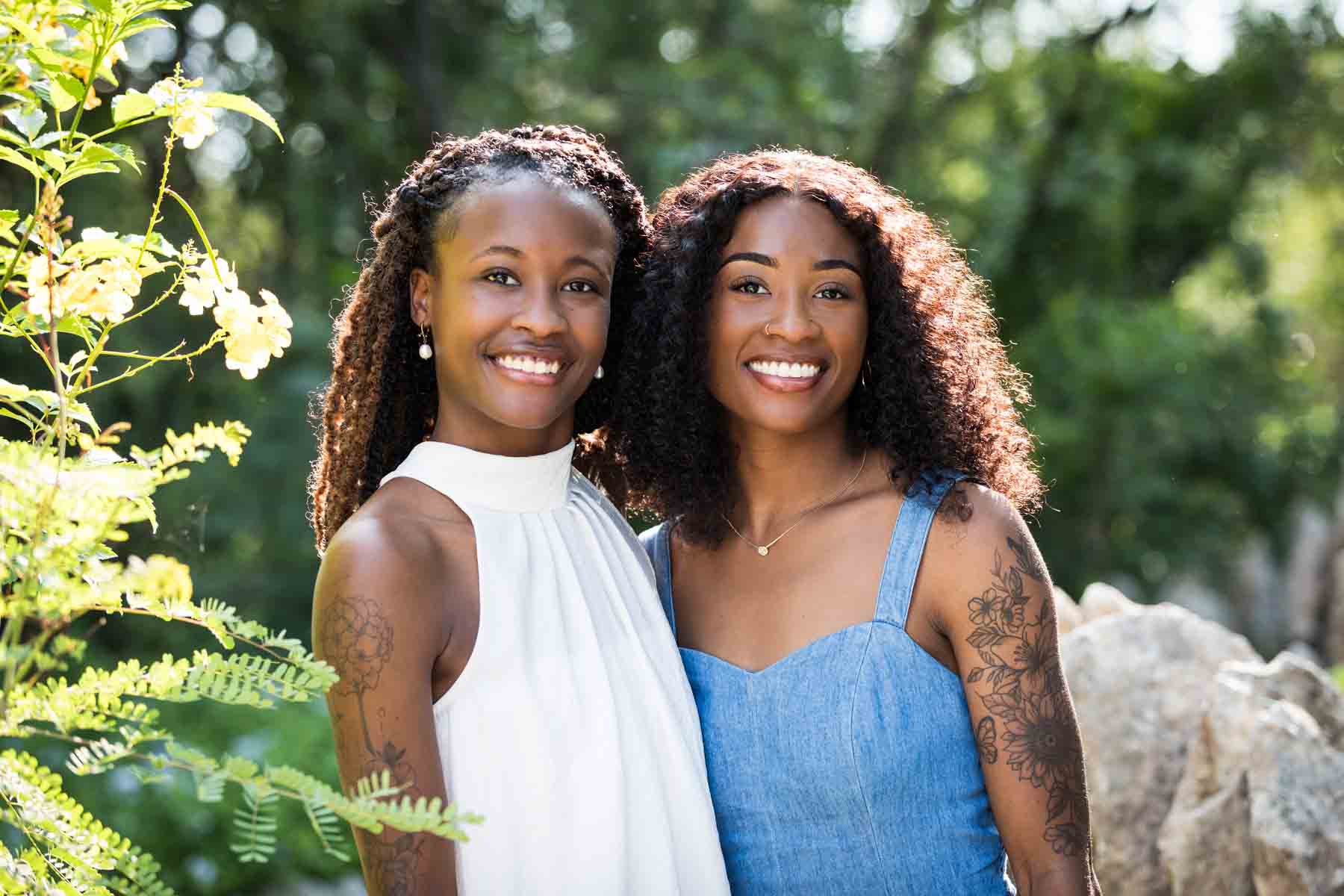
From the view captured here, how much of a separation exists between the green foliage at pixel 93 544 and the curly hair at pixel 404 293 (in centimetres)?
77

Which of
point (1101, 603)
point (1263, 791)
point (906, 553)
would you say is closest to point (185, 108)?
point (906, 553)

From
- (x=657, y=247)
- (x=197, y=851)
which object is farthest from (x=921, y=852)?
(x=197, y=851)

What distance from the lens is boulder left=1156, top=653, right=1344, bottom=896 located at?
3275mm

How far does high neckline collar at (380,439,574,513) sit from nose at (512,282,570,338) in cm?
26

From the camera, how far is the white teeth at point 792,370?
2.70 m

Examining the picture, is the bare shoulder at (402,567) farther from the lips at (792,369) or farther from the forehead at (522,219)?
the lips at (792,369)

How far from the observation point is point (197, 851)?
6016mm

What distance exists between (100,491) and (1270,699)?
312 centimetres

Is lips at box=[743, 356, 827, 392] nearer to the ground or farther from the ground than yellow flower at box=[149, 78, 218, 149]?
nearer to the ground

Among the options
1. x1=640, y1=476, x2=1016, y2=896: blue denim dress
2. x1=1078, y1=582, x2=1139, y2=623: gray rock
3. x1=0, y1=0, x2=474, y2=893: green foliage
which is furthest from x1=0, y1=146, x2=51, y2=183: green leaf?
x1=1078, y1=582, x2=1139, y2=623: gray rock

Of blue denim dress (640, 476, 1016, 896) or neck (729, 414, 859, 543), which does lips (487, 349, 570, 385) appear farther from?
blue denim dress (640, 476, 1016, 896)

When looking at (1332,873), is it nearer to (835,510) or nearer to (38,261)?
(835,510)

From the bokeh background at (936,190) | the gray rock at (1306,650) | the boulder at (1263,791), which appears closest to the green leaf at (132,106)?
the boulder at (1263,791)

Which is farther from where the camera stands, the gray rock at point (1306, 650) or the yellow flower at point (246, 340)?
the gray rock at point (1306, 650)
